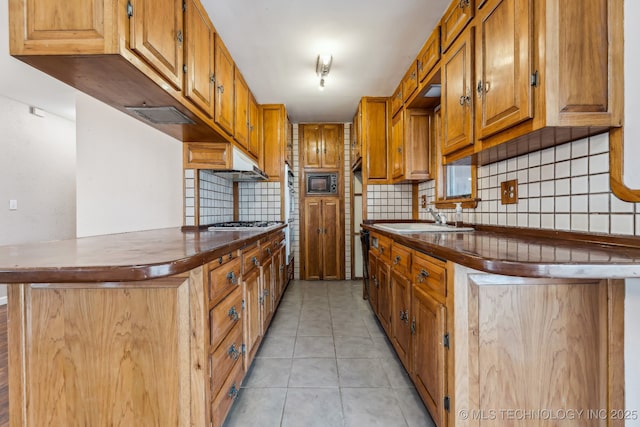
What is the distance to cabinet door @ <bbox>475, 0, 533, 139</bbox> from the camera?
1.19 meters

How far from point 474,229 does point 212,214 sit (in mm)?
2384

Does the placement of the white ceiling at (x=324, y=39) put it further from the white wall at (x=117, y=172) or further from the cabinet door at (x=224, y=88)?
the white wall at (x=117, y=172)

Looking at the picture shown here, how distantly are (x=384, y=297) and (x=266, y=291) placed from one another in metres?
0.95

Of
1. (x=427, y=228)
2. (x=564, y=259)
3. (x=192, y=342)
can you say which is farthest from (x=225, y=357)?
(x=427, y=228)

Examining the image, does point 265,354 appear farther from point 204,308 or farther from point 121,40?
point 121,40

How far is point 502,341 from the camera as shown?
1.08 m

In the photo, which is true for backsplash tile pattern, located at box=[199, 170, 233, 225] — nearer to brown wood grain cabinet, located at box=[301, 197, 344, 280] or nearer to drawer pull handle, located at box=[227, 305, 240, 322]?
brown wood grain cabinet, located at box=[301, 197, 344, 280]

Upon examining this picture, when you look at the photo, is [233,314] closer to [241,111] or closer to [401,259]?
[401,259]

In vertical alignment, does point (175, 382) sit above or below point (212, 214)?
below

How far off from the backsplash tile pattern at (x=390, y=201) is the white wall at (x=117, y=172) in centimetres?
220

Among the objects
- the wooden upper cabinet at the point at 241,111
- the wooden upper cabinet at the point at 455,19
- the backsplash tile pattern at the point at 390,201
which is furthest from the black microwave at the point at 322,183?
the wooden upper cabinet at the point at 455,19

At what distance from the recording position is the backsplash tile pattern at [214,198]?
2.77 metres

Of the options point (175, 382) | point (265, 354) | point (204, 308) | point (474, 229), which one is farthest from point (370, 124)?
point (175, 382)

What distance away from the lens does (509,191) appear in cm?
174
